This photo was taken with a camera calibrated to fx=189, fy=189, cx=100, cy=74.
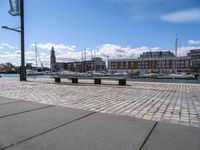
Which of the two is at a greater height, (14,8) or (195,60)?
(14,8)

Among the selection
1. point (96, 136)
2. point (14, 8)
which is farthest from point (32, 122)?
point (14, 8)

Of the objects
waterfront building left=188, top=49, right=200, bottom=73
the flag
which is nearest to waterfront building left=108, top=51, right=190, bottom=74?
waterfront building left=188, top=49, right=200, bottom=73

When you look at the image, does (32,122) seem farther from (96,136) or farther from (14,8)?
(14,8)

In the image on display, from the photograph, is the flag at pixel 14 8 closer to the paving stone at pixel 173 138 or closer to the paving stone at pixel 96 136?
the paving stone at pixel 96 136

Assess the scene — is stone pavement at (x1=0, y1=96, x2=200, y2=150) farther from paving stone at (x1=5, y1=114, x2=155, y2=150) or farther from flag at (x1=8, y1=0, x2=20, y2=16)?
flag at (x1=8, y1=0, x2=20, y2=16)

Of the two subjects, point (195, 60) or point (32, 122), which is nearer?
point (32, 122)

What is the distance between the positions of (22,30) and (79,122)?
1883 cm

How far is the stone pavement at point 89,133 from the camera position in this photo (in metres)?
3.30

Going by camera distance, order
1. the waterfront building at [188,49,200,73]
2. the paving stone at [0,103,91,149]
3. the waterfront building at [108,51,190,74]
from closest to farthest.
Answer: the paving stone at [0,103,91,149], the waterfront building at [108,51,190,74], the waterfront building at [188,49,200,73]

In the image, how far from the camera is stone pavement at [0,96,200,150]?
10.8 ft

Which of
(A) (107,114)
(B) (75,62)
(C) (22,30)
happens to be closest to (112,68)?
(B) (75,62)

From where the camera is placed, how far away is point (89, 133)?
3887 mm

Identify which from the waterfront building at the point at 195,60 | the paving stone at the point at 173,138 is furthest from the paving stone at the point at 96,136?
the waterfront building at the point at 195,60

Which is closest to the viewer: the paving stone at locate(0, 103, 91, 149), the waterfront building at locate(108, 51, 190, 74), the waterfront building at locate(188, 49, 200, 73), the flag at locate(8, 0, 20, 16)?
the paving stone at locate(0, 103, 91, 149)
